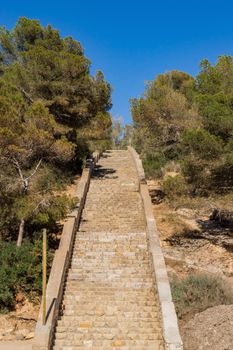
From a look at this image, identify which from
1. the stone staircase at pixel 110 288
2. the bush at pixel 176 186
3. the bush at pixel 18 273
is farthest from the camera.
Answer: the bush at pixel 176 186

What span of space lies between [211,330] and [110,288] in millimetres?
2959

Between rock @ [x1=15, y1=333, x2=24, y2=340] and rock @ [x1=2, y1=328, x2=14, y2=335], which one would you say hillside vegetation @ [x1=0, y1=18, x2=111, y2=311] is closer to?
rock @ [x1=2, y1=328, x2=14, y2=335]

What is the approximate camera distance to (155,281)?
9773 millimetres

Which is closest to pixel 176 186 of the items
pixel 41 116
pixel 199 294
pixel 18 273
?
pixel 199 294

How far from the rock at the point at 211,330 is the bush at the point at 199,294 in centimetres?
47

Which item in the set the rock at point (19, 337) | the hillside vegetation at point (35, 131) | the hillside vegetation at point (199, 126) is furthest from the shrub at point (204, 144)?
the rock at point (19, 337)

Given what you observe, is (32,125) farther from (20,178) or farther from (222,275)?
(222,275)

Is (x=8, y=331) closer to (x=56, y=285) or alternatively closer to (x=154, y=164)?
(x=56, y=285)

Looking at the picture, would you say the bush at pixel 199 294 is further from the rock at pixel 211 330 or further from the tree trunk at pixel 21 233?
the tree trunk at pixel 21 233

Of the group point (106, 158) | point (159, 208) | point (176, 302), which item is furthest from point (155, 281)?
point (106, 158)

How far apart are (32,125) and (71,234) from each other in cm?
368

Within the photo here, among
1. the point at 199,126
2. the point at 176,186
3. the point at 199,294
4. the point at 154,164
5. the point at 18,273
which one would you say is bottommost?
the point at 199,294

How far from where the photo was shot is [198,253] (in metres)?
13.4

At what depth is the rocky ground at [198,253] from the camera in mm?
8093
